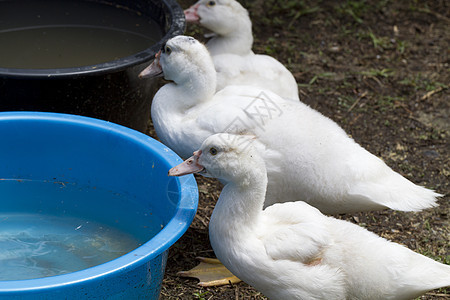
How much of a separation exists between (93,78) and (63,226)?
81 cm

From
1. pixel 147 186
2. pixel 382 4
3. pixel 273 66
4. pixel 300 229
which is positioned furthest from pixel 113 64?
pixel 382 4

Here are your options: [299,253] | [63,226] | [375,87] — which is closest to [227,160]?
[299,253]

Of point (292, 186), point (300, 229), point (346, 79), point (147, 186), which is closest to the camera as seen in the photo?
point (300, 229)

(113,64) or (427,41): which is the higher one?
(113,64)

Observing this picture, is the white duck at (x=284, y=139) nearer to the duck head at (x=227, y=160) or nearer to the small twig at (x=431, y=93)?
the duck head at (x=227, y=160)

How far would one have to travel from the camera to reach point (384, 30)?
5832 mm

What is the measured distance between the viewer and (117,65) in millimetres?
3516

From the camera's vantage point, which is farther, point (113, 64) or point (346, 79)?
point (346, 79)

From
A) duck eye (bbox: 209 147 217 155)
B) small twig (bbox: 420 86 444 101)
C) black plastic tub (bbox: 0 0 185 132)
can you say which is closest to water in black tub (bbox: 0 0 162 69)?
black plastic tub (bbox: 0 0 185 132)

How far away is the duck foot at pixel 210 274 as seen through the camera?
3.35 m

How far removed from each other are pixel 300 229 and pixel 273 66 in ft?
5.08

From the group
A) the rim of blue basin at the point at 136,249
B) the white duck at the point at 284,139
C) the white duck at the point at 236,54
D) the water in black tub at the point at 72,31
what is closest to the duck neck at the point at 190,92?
the white duck at the point at 284,139

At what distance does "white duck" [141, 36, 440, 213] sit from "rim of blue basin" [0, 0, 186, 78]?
0.14 metres

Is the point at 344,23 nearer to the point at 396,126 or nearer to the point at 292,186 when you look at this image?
the point at 396,126
